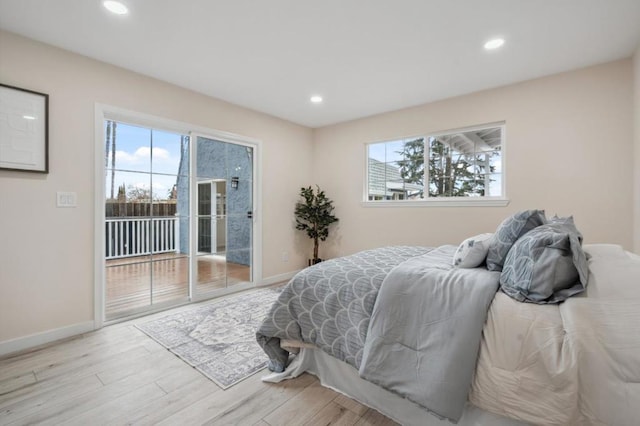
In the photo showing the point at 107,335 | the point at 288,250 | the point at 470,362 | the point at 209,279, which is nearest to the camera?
the point at 470,362

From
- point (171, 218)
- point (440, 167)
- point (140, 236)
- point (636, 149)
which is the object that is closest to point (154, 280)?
point (140, 236)

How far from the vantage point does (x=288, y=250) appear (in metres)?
4.52

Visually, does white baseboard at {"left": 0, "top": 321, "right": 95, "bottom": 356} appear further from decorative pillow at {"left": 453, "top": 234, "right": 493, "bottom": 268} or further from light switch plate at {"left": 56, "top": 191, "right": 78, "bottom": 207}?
decorative pillow at {"left": 453, "top": 234, "right": 493, "bottom": 268}

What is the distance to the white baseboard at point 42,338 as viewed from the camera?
2199 millimetres

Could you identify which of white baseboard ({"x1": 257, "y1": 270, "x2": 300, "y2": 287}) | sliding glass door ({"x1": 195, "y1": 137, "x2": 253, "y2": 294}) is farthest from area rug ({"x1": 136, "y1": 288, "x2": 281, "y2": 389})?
white baseboard ({"x1": 257, "y1": 270, "x2": 300, "y2": 287})

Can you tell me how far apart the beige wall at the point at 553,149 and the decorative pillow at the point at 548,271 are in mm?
2027

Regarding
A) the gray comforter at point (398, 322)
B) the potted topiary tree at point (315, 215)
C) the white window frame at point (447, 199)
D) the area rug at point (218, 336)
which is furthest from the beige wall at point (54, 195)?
the white window frame at point (447, 199)

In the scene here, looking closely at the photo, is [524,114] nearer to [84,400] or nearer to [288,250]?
[288,250]

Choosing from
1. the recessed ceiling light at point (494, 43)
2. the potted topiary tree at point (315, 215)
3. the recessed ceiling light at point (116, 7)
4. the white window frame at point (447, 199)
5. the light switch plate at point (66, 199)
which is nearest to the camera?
the recessed ceiling light at point (116, 7)

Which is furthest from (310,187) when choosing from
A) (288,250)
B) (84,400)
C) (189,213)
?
(84,400)

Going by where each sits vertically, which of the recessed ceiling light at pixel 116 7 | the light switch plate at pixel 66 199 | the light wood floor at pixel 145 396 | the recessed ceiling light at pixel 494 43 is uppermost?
the recessed ceiling light at pixel 494 43

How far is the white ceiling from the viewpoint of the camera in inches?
77.6

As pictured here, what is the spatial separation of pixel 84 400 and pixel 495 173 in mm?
4112

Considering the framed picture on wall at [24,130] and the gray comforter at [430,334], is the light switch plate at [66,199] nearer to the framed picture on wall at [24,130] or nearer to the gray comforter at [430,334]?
the framed picture on wall at [24,130]
